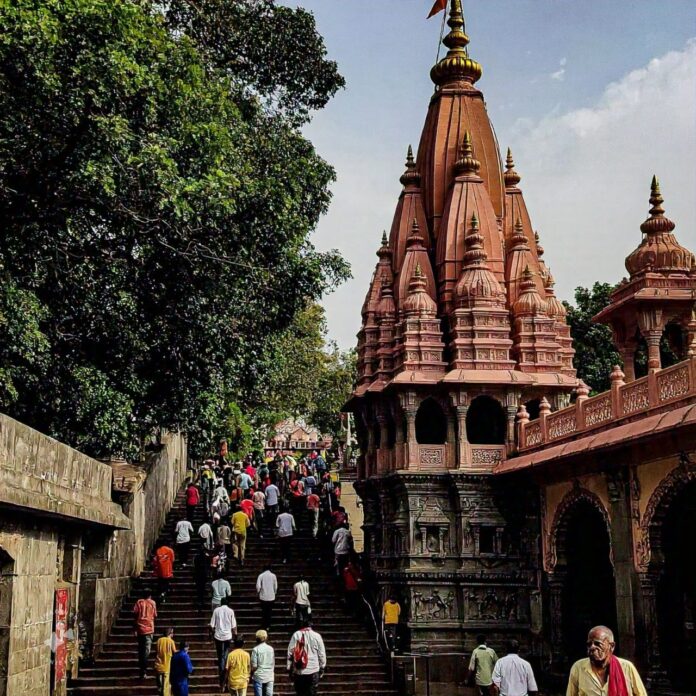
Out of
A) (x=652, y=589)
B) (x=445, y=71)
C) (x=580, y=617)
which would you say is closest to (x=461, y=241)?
(x=445, y=71)

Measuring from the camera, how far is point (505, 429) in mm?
21156

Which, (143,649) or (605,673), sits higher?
(605,673)

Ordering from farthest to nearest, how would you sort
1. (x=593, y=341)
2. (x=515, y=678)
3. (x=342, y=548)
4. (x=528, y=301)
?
1. (x=593, y=341)
2. (x=528, y=301)
3. (x=342, y=548)
4. (x=515, y=678)

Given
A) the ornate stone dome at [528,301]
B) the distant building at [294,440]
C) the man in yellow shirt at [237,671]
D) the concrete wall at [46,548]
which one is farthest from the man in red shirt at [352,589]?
the distant building at [294,440]

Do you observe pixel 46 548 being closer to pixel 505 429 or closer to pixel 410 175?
pixel 505 429

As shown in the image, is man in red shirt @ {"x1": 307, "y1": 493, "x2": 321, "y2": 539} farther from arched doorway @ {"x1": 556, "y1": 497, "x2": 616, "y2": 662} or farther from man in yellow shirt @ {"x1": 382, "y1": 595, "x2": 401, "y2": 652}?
arched doorway @ {"x1": 556, "y1": 497, "x2": 616, "y2": 662}

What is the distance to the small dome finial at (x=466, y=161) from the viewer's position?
23.3 metres

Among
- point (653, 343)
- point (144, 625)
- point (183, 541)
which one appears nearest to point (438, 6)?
point (653, 343)

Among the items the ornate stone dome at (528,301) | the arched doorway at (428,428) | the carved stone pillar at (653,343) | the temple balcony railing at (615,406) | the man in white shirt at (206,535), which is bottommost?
the man in white shirt at (206,535)

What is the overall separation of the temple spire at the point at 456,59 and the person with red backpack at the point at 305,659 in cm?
1619

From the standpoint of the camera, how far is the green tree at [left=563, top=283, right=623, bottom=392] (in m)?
35.3

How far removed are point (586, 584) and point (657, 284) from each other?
6650 millimetres

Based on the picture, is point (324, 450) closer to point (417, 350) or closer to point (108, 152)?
point (417, 350)

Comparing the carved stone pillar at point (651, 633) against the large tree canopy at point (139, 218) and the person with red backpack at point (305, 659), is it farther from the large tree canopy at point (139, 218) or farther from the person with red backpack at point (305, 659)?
the large tree canopy at point (139, 218)
